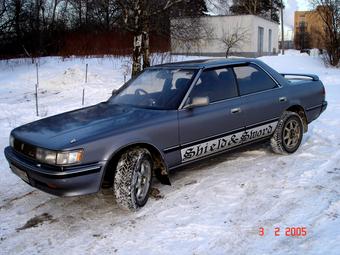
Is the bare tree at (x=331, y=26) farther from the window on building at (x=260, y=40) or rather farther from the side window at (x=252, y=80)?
the side window at (x=252, y=80)

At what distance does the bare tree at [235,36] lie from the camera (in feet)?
111

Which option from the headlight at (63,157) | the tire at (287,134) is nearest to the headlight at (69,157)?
the headlight at (63,157)

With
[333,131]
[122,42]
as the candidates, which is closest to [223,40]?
[122,42]

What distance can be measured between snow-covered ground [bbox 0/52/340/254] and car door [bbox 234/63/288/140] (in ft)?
1.75

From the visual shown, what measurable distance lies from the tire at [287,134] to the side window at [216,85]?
1.03 meters

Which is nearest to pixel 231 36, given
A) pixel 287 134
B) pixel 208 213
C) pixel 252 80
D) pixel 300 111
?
pixel 300 111

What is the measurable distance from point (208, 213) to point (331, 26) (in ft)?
83.2

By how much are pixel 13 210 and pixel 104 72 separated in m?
15.0

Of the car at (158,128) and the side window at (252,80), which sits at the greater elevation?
the side window at (252,80)

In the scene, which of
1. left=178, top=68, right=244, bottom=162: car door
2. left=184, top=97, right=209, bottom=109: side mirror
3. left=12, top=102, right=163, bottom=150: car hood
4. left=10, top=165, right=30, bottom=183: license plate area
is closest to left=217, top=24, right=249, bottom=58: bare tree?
left=178, top=68, right=244, bottom=162: car door

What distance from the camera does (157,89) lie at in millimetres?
5246

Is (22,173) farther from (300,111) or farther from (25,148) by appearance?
(300,111)

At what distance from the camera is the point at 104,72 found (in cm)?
1905
